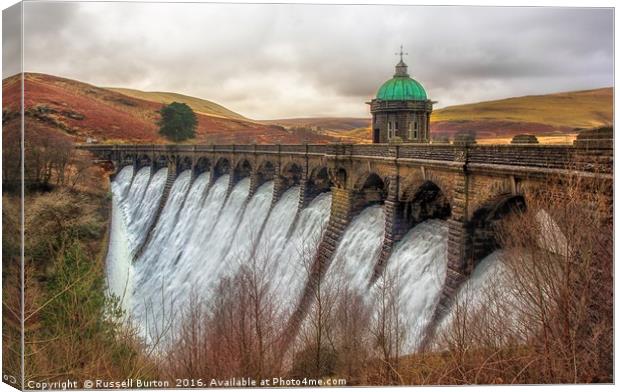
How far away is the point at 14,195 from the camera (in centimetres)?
1537

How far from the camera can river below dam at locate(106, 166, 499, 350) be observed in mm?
22812

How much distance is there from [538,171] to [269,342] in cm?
887

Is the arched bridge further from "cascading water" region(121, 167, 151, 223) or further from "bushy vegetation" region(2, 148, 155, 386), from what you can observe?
"bushy vegetation" region(2, 148, 155, 386)

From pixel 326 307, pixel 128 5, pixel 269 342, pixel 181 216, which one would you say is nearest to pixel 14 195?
pixel 128 5

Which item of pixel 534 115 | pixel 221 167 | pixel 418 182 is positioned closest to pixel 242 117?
pixel 418 182

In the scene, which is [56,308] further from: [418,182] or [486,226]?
[418,182]

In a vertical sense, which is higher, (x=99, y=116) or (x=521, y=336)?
(x=99, y=116)

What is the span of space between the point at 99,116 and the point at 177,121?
337cm

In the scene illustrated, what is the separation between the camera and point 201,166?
4766cm

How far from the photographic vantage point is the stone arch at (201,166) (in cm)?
4562

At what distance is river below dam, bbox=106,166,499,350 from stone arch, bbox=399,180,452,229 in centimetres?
52

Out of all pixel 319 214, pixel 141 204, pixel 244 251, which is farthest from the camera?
pixel 141 204

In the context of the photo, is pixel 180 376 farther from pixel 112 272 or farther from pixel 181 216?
pixel 181 216

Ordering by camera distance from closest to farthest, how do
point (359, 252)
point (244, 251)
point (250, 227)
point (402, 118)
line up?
1. point (359, 252)
2. point (244, 251)
3. point (250, 227)
4. point (402, 118)
